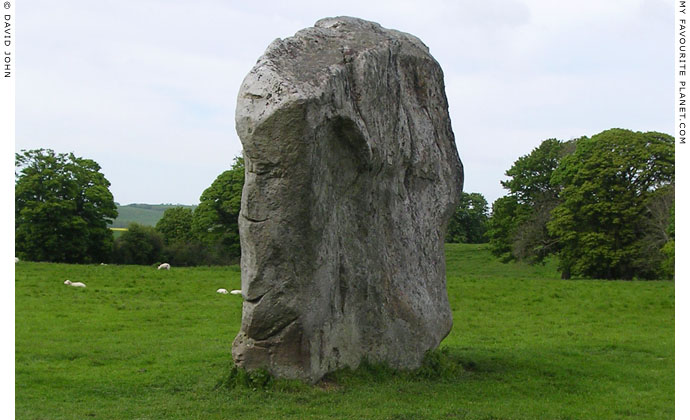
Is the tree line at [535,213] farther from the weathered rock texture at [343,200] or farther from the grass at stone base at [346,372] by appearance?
the weathered rock texture at [343,200]

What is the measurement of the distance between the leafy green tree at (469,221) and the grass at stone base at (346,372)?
3693cm

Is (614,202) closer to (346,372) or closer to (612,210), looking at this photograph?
(612,210)

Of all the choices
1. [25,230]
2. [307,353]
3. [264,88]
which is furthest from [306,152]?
[25,230]

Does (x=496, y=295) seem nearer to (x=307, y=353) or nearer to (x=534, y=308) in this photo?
(x=534, y=308)

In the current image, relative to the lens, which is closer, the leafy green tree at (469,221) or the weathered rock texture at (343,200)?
the weathered rock texture at (343,200)

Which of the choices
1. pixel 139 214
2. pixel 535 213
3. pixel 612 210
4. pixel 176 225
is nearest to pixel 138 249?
pixel 176 225

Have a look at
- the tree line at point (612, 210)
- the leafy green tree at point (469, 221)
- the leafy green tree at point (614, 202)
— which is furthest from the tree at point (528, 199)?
the leafy green tree at point (469, 221)

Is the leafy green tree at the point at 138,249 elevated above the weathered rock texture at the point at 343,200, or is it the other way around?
the weathered rock texture at the point at 343,200

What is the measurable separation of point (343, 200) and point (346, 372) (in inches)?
115

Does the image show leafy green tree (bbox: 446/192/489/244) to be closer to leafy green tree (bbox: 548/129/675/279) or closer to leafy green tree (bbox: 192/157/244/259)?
leafy green tree (bbox: 192/157/244/259)

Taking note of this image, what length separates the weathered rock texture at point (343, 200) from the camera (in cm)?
1115

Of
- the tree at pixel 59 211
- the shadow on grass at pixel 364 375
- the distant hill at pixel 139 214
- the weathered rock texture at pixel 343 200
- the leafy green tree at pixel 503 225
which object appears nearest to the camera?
the weathered rock texture at pixel 343 200

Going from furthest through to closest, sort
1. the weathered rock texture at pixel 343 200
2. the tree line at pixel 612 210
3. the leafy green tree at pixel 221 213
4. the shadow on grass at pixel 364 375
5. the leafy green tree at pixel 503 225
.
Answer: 1. the leafy green tree at pixel 221 213
2. the leafy green tree at pixel 503 225
3. the tree line at pixel 612 210
4. the shadow on grass at pixel 364 375
5. the weathered rock texture at pixel 343 200

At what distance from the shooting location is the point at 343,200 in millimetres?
12906
